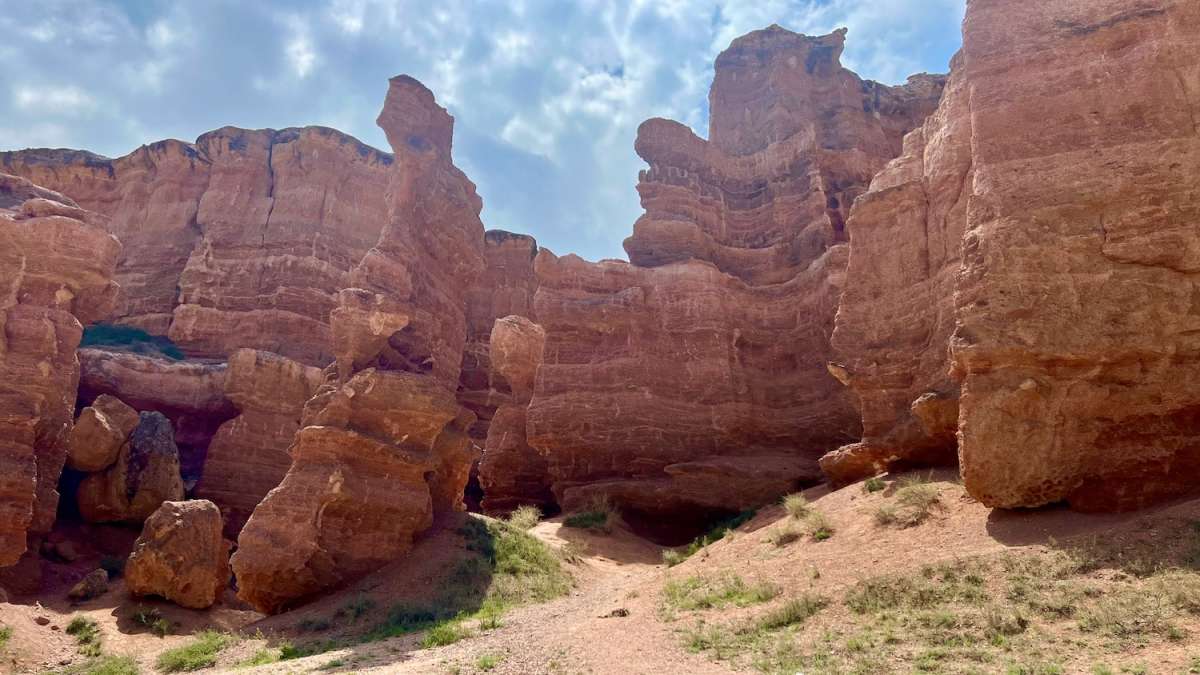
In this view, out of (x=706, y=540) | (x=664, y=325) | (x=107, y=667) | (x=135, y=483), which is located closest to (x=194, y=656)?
(x=107, y=667)

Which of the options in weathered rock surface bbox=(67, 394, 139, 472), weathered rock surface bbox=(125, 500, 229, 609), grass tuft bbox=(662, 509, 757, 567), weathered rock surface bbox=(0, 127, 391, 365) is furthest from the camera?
weathered rock surface bbox=(0, 127, 391, 365)

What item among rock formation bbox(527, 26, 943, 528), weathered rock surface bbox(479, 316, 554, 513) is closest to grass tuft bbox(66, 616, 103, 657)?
rock formation bbox(527, 26, 943, 528)

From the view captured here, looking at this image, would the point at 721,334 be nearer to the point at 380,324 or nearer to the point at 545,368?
the point at 545,368

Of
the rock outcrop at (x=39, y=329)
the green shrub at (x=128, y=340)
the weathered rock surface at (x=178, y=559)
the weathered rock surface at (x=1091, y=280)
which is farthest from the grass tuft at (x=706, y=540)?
the green shrub at (x=128, y=340)

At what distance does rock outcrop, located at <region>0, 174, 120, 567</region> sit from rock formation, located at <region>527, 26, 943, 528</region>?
43.5ft

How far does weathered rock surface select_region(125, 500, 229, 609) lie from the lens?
1848 centimetres

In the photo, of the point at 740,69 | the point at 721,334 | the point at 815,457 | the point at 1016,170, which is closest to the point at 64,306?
the point at 721,334

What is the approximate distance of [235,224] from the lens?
4278 cm

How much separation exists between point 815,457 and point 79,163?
44155 millimetres

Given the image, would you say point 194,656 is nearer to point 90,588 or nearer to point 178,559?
point 178,559

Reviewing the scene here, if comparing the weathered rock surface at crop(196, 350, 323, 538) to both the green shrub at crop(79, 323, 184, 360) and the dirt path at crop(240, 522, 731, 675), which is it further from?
the dirt path at crop(240, 522, 731, 675)

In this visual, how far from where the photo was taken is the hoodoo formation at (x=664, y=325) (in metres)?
11.0

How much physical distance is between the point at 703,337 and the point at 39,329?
18855 mm

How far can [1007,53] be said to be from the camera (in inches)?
516
